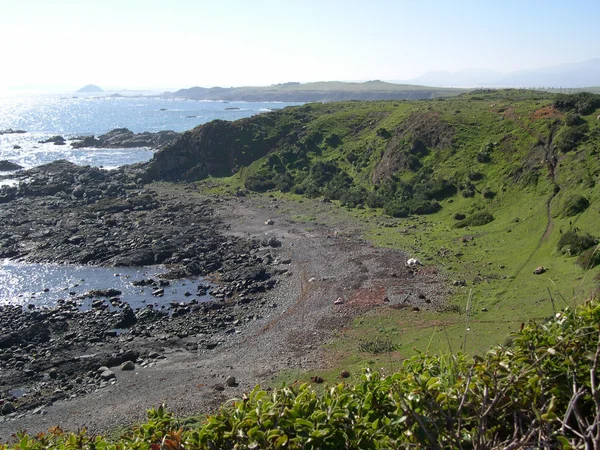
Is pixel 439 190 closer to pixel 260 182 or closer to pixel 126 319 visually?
pixel 260 182

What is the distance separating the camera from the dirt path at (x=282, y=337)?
20594mm

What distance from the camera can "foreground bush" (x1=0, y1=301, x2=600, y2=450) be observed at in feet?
13.2

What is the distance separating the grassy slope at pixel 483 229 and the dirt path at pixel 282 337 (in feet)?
5.32

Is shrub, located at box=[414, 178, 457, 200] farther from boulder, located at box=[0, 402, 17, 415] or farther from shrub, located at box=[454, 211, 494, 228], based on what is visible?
boulder, located at box=[0, 402, 17, 415]

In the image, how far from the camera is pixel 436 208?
154 feet

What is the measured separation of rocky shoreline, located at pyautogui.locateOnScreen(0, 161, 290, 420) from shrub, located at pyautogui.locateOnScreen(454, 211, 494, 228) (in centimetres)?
1609

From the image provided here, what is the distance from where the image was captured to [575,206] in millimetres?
34062

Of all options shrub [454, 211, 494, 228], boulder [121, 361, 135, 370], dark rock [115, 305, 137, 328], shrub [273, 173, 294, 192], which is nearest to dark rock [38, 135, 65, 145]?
shrub [273, 173, 294, 192]

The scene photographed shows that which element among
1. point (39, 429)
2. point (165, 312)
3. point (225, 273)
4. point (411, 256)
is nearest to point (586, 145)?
point (411, 256)

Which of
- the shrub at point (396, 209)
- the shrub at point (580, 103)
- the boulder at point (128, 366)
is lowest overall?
the boulder at point (128, 366)

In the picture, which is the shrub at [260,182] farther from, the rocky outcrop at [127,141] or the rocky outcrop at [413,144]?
the rocky outcrop at [127,141]

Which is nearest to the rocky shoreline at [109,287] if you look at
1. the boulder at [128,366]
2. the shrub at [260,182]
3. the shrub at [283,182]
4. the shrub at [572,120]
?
the boulder at [128,366]

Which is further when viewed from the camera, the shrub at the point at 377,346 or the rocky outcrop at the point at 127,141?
the rocky outcrop at the point at 127,141

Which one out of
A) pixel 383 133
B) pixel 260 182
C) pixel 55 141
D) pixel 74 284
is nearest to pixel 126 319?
pixel 74 284
